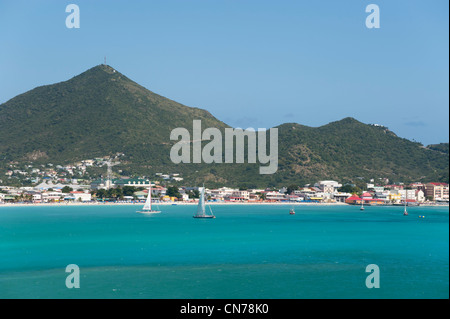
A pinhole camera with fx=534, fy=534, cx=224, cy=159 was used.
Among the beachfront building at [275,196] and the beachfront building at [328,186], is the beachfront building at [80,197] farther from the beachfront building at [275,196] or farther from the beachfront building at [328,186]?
the beachfront building at [328,186]

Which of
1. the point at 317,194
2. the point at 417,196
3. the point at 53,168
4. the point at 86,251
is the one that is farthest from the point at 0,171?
the point at 86,251

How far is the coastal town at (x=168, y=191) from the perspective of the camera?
150 m

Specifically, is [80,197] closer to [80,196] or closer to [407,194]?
[80,196]

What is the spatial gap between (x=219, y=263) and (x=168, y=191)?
117367 millimetres

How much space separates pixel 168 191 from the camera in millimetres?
155750

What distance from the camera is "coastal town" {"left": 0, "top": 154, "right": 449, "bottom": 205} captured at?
150125mm

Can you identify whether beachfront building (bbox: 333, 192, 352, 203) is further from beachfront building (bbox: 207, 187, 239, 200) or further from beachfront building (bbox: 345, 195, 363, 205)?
beachfront building (bbox: 207, 187, 239, 200)

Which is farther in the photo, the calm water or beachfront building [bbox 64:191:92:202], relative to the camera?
beachfront building [bbox 64:191:92:202]

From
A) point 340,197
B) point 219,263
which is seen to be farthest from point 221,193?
point 219,263

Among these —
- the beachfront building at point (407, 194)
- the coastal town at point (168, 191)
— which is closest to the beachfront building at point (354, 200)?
the coastal town at point (168, 191)

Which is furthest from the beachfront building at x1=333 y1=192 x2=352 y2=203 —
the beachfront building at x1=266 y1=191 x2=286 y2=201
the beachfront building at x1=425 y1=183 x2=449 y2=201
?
the beachfront building at x1=425 y1=183 x2=449 y2=201

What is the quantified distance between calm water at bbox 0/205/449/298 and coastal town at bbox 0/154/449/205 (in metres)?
87.4
